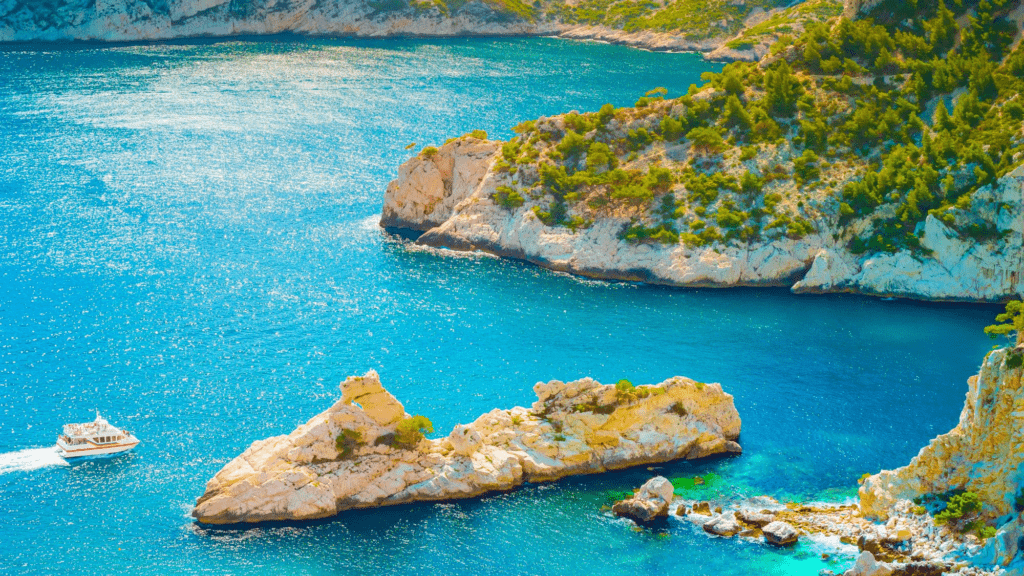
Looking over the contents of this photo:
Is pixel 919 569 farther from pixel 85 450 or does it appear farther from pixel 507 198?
pixel 507 198

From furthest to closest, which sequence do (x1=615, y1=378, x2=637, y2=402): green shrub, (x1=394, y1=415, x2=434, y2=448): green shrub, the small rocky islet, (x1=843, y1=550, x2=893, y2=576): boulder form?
(x1=615, y1=378, x2=637, y2=402): green shrub → (x1=394, y1=415, x2=434, y2=448): green shrub → the small rocky islet → (x1=843, y1=550, x2=893, y2=576): boulder

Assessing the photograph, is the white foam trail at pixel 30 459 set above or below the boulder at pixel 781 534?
above

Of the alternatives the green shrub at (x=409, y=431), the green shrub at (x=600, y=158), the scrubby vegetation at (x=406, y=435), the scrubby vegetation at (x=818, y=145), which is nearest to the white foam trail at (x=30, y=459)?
the scrubby vegetation at (x=406, y=435)

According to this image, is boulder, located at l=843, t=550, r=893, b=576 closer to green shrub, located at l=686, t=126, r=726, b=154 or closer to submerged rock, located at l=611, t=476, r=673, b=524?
submerged rock, located at l=611, t=476, r=673, b=524

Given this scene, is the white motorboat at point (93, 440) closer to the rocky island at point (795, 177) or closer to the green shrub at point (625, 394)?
the green shrub at point (625, 394)

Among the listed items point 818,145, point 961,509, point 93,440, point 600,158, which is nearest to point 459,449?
point 93,440

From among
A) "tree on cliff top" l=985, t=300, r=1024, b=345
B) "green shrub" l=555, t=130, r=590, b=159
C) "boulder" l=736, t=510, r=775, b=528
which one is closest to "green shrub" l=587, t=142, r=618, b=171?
"green shrub" l=555, t=130, r=590, b=159

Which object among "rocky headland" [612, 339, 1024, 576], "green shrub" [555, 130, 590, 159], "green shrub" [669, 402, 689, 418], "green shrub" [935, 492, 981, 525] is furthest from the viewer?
"green shrub" [555, 130, 590, 159]
